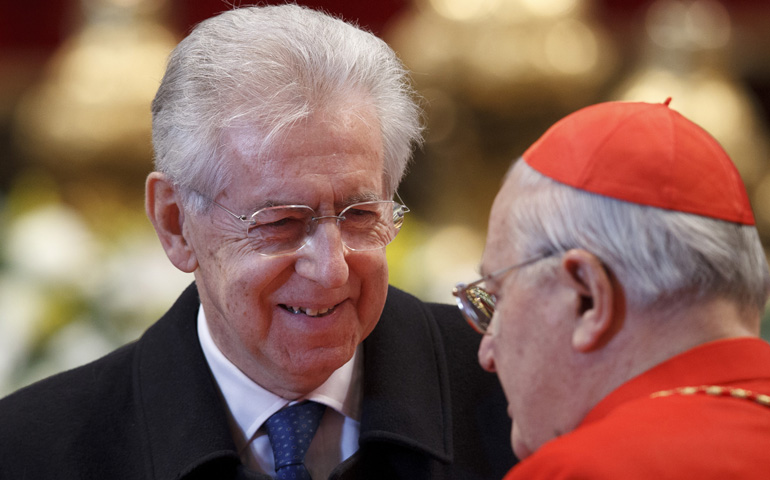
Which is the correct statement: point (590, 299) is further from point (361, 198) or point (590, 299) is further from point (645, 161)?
point (361, 198)

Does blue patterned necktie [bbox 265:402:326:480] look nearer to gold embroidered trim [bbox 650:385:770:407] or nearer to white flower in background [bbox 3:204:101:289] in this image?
gold embroidered trim [bbox 650:385:770:407]

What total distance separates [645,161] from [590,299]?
217 mm

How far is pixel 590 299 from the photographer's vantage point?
1.41 meters

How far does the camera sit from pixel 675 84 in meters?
3.70

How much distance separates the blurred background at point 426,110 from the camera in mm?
3424

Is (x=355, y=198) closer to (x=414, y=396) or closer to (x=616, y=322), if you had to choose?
(x=414, y=396)

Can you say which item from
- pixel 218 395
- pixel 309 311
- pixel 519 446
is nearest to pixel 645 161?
pixel 519 446

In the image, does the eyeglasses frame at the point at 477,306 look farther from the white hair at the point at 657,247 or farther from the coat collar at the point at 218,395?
the coat collar at the point at 218,395

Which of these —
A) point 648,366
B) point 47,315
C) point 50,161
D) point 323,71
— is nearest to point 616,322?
point 648,366

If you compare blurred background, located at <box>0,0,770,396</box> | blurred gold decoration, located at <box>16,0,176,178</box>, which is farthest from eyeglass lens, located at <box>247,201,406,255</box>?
blurred gold decoration, located at <box>16,0,176,178</box>

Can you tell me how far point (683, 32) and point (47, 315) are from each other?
2488 millimetres

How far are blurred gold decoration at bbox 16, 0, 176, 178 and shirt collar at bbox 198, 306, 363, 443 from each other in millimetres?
1855

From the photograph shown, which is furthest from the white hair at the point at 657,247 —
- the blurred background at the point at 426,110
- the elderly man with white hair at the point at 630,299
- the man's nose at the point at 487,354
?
the blurred background at the point at 426,110

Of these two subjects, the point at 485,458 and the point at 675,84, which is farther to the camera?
the point at 675,84
